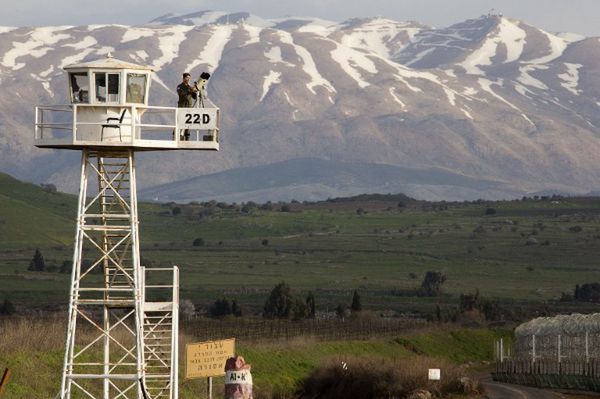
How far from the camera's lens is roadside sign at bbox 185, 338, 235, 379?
48984 mm

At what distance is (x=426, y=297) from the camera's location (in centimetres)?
17650

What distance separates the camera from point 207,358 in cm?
4922

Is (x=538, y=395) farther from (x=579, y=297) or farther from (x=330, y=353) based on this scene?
(x=579, y=297)

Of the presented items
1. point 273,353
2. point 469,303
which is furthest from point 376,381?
point 469,303

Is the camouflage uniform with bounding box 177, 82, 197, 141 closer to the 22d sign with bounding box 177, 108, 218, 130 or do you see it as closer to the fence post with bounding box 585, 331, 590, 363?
the 22d sign with bounding box 177, 108, 218, 130

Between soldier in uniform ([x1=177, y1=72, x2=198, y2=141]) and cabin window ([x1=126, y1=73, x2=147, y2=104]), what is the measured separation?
946 mm

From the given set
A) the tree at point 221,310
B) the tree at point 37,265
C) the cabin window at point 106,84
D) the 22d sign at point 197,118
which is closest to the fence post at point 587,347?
the 22d sign at point 197,118

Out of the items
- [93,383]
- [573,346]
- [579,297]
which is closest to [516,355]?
[573,346]

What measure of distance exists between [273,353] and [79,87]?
40150mm

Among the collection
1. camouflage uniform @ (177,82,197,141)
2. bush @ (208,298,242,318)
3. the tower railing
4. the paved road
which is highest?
camouflage uniform @ (177,82,197,141)

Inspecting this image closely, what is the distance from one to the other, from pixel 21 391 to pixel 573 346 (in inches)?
1441

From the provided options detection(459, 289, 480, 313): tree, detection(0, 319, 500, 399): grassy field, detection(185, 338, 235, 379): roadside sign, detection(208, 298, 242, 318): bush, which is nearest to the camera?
detection(185, 338, 235, 379): roadside sign

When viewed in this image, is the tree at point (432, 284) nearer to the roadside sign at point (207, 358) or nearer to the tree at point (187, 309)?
the tree at point (187, 309)

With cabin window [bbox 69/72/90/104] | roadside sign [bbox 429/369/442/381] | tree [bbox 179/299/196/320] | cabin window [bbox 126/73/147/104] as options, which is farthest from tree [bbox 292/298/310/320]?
cabin window [bbox 69/72/90/104]
